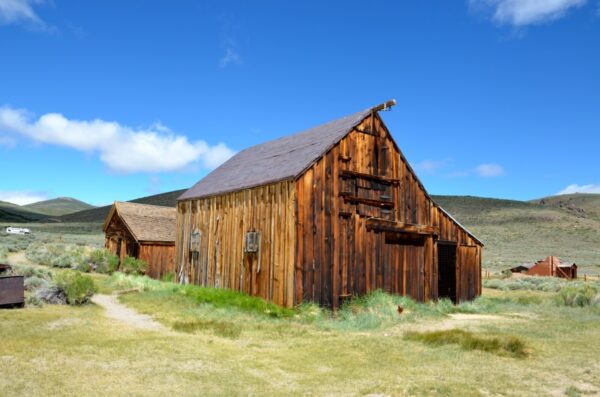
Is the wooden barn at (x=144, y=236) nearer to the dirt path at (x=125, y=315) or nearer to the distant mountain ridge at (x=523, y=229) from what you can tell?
the dirt path at (x=125, y=315)

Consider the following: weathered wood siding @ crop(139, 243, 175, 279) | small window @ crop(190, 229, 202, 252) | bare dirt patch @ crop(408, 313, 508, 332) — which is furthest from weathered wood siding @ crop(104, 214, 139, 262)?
bare dirt patch @ crop(408, 313, 508, 332)

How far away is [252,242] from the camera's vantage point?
1692 cm

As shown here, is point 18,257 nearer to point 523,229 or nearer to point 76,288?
point 76,288

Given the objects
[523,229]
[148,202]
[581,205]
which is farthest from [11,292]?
[581,205]

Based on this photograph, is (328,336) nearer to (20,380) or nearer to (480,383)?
(480,383)

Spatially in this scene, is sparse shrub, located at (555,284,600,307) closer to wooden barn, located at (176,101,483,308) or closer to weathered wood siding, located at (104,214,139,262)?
wooden barn, located at (176,101,483,308)

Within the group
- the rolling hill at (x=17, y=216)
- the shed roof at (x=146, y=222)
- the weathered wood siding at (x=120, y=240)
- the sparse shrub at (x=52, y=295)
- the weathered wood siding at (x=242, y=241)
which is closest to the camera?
the sparse shrub at (x=52, y=295)

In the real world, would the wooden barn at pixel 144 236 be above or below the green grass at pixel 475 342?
above

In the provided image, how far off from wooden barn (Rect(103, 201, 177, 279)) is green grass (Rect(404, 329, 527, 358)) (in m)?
20.9

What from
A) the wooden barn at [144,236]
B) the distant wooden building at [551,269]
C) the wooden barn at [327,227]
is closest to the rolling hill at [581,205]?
the distant wooden building at [551,269]

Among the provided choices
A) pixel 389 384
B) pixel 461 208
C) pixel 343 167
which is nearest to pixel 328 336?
pixel 389 384

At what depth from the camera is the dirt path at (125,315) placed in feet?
40.7

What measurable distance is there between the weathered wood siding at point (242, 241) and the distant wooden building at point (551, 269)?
106 feet

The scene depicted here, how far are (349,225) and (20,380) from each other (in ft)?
37.1
